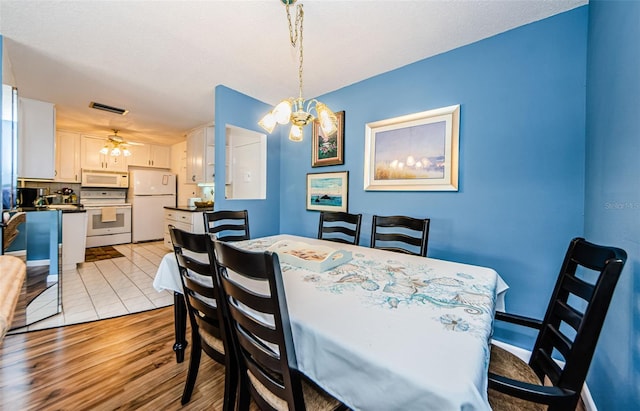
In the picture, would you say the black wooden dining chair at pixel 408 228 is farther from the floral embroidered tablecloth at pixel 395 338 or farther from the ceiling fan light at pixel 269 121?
the ceiling fan light at pixel 269 121

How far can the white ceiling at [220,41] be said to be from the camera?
5.39 ft

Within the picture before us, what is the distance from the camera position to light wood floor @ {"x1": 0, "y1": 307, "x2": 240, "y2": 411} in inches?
53.1

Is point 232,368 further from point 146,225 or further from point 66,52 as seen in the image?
point 146,225

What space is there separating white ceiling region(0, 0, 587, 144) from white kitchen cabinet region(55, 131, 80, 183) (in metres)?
2.01

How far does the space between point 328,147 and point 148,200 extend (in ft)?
15.2

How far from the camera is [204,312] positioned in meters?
1.14

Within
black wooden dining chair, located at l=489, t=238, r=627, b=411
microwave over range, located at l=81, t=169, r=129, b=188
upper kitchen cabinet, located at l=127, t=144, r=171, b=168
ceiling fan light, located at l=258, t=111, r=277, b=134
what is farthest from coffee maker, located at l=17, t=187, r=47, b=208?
black wooden dining chair, located at l=489, t=238, r=627, b=411

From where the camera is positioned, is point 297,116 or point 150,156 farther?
point 150,156

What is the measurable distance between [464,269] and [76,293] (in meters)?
3.76

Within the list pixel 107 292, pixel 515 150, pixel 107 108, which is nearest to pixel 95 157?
pixel 107 108

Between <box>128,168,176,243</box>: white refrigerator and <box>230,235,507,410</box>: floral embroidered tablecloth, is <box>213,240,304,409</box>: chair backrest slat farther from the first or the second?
<box>128,168,176,243</box>: white refrigerator

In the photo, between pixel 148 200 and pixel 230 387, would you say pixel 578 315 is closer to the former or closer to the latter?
pixel 230 387

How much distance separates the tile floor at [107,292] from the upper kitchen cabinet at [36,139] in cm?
136

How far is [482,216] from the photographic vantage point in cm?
194
